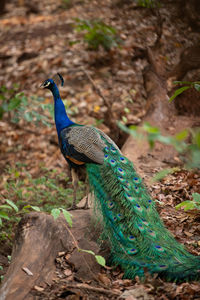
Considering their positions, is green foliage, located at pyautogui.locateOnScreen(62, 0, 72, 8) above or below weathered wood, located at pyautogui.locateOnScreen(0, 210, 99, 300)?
above

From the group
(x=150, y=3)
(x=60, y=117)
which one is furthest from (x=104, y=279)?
(x=150, y=3)

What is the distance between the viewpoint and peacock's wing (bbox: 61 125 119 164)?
3771mm

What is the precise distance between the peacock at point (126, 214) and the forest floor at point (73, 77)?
1.95 feet

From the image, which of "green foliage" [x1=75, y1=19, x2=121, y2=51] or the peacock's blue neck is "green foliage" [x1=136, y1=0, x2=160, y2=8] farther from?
the peacock's blue neck

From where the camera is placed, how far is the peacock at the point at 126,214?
2775 mm

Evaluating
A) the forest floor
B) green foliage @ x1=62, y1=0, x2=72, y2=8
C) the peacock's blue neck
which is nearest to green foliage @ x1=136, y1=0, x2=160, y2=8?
the forest floor

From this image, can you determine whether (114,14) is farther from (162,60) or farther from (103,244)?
(103,244)

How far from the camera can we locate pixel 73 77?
28.8ft

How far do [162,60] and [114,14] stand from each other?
369 centimetres

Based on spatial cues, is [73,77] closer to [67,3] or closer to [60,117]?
[67,3]

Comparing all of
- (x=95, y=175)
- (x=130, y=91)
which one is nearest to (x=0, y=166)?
(x=130, y=91)

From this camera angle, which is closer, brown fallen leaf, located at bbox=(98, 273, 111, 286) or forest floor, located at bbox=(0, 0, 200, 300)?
brown fallen leaf, located at bbox=(98, 273, 111, 286)

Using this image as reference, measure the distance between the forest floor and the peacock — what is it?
596 millimetres

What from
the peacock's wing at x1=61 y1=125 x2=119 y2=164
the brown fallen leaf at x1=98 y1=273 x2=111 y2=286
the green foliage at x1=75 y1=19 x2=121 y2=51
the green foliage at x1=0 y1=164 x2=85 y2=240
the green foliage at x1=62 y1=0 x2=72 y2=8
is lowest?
the green foliage at x1=0 y1=164 x2=85 y2=240
